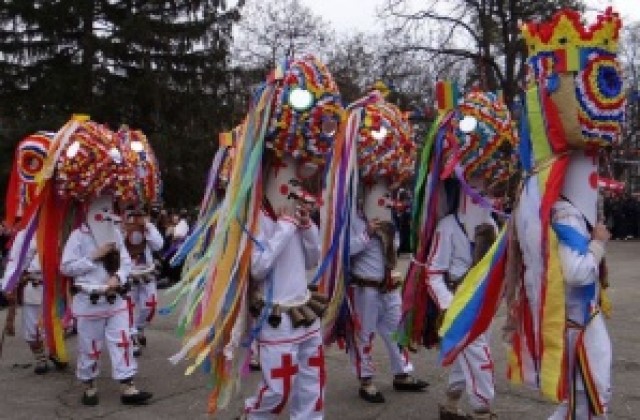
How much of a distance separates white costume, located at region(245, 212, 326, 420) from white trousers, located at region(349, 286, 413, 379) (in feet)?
4.73

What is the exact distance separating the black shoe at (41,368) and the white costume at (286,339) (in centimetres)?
335

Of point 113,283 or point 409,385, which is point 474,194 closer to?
point 409,385

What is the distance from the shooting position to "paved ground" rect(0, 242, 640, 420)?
5.27 metres

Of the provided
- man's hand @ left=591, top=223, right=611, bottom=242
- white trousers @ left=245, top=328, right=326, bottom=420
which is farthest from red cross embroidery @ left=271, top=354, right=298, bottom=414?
man's hand @ left=591, top=223, right=611, bottom=242

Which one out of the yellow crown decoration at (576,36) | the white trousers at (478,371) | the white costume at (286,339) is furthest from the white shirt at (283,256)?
the yellow crown decoration at (576,36)

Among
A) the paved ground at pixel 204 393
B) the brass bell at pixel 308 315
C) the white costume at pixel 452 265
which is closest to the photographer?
the brass bell at pixel 308 315

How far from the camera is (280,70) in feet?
13.8

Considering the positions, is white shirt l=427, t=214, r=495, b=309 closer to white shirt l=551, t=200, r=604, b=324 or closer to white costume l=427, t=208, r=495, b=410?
white costume l=427, t=208, r=495, b=410

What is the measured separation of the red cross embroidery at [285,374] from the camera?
390cm

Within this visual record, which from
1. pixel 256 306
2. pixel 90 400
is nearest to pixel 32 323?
pixel 90 400

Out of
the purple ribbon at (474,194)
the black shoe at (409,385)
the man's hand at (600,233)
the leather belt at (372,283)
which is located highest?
the purple ribbon at (474,194)

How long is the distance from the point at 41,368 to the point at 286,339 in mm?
3636

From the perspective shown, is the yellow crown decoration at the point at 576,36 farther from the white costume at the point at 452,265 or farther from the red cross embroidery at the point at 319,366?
the red cross embroidery at the point at 319,366

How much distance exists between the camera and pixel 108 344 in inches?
220
